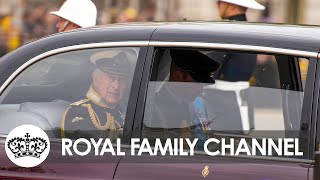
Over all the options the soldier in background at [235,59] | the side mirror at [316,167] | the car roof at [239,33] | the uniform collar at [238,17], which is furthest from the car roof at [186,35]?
the uniform collar at [238,17]

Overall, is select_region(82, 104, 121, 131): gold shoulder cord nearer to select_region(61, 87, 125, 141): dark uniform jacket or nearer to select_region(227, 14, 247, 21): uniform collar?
select_region(61, 87, 125, 141): dark uniform jacket

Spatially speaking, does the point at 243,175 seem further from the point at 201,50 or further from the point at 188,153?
the point at 201,50

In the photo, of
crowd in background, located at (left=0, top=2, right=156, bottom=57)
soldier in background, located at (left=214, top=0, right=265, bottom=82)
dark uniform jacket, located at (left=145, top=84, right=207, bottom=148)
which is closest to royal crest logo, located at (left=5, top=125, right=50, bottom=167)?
dark uniform jacket, located at (left=145, top=84, right=207, bottom=148)

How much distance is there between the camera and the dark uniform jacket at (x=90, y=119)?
4402 millimetres

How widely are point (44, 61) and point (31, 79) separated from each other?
0.11m

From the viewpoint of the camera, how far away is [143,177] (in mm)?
4172

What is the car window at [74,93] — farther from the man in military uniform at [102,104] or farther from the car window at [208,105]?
the car window at [208,105]

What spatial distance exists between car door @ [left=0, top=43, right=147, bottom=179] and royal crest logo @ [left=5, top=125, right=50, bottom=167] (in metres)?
0.02

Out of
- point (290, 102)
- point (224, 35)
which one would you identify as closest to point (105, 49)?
point (224, 35)

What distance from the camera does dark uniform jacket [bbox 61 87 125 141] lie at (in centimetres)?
440

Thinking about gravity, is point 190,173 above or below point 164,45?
below

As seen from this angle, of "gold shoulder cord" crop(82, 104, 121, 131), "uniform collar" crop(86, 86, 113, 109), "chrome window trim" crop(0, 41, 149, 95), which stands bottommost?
"gold shoulder cord" crop(82, 104, 121, 131)

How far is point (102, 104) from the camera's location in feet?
14.7

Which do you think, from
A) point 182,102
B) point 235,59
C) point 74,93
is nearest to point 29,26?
point 235,59
